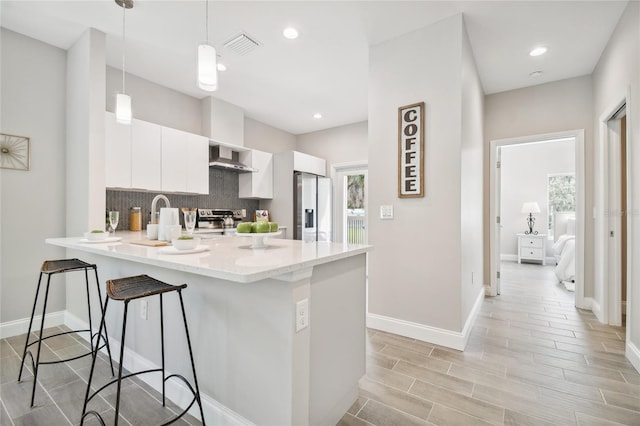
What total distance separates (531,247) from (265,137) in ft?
19.9

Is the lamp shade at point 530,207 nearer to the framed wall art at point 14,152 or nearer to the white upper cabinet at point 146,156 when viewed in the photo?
the white upper cabinet at point 146,156

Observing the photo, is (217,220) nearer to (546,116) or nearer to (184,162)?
(184,162)

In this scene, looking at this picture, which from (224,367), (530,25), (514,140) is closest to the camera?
(224,367)

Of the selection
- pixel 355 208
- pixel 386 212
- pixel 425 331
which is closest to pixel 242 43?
pixel 386 212

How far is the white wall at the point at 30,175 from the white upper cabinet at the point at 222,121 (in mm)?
1560

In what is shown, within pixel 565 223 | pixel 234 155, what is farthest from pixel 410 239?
pixel 565 223

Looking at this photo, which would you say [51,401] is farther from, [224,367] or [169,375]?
[224,367]

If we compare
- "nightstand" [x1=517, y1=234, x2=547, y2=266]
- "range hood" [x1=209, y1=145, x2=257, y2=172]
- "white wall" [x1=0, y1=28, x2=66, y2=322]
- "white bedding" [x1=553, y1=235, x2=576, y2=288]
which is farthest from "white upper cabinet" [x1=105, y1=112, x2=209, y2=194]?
"nightstand" [x1=517, y1=234, x2=547, y2=266]

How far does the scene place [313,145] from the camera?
5.91 meters

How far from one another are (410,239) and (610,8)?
8.17 ft

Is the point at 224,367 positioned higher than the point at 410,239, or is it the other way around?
the point at 410,239

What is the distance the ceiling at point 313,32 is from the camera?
7.89ft

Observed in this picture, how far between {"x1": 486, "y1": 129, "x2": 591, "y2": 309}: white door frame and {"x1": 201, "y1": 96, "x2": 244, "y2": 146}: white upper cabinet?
12.0 ft

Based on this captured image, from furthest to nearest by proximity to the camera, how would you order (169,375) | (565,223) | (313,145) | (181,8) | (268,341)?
(565,223)
(313,145)
(181,8)
(169,375)
(268,341)
